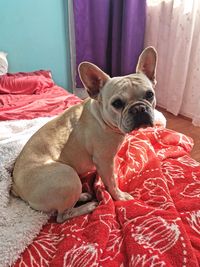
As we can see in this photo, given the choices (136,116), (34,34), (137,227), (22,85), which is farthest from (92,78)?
(34,34)

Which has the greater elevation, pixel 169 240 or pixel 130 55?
pixel 130 55

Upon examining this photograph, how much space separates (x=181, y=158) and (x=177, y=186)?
27cm

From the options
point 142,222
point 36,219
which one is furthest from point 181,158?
point 36,219

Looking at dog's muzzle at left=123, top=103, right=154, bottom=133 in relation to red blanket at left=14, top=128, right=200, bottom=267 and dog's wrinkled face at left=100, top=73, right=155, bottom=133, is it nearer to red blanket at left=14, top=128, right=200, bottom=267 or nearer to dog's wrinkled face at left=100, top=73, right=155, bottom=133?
dog's wrinkled face at left=100, top=73, right=155, bottom=133

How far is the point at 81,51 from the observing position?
3016 mm

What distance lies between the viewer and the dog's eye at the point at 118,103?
44.1 inches

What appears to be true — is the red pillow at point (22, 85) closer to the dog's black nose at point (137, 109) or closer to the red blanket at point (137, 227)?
the red blanket at point (137, 227)

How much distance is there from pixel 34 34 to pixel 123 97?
2.09 m

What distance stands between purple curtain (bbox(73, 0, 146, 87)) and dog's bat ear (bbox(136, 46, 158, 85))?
68.8 inches

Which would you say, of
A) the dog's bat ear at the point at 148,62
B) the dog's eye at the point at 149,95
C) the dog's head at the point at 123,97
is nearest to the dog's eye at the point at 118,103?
the dog's head at the point at 123,97

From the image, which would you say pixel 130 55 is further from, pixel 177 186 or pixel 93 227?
pixel 93 227

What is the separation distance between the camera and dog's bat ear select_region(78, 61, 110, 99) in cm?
116

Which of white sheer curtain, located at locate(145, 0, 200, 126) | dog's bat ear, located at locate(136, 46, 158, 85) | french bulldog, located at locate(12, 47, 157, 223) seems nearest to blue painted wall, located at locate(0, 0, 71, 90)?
white sheer curtain, located at locate(145, 0, 200, 126)

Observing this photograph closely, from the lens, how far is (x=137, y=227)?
3.32 feet
